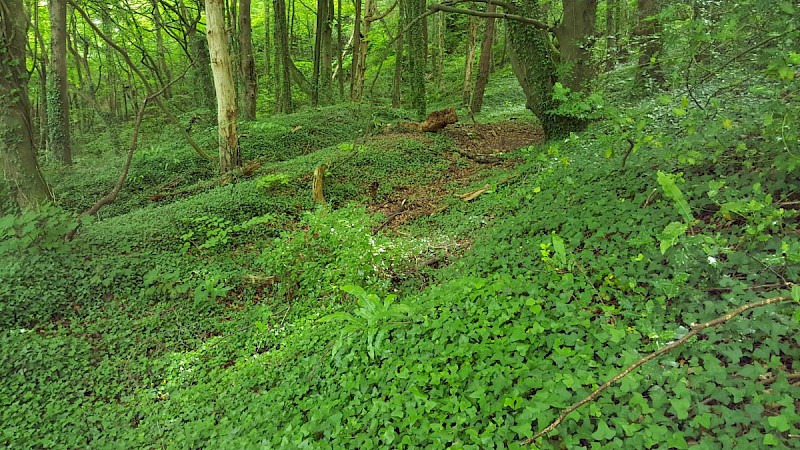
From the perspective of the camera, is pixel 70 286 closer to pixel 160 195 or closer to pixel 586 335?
pixel 160 195

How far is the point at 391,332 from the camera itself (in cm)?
361

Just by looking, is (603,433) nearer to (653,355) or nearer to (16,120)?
(653,355)

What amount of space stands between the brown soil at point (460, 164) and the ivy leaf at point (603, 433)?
4.82 m

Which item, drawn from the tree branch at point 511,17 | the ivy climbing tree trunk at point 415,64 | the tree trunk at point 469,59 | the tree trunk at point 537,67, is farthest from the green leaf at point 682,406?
the tree trunk at point 469,59

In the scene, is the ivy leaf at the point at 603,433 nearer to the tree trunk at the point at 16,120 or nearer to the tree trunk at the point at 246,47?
the tree trunk at the point at 16,120

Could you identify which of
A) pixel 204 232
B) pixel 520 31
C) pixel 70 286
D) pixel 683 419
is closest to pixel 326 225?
pixel 204 232

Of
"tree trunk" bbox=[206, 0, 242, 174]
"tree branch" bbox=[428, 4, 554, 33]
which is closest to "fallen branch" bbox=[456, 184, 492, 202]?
"tree branch" bbox=[428, 4, 554, 33]

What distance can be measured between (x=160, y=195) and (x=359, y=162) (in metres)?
4.35

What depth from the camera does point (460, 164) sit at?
30.6 feet

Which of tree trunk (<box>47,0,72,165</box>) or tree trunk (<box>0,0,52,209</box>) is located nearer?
tree trunk (<box>0,0,52,209</box>)

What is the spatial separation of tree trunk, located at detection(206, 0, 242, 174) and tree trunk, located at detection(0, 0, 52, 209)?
2.64 metres

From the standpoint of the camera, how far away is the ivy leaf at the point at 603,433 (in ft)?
7.24

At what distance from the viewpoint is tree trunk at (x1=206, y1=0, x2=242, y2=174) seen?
7.80 m

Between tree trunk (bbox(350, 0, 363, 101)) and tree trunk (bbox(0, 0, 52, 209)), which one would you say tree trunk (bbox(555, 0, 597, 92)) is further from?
tree trunk (bbox(350, 0, 363, 101))
